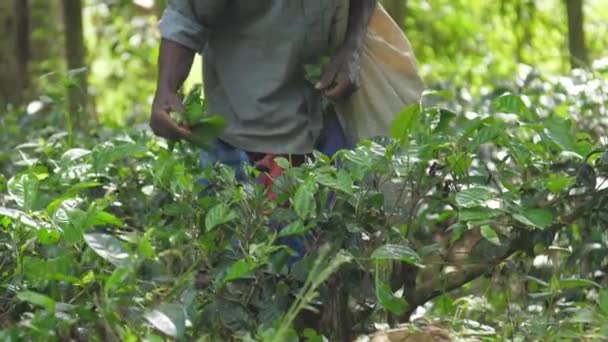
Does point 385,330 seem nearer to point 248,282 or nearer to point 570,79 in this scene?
point 248,282

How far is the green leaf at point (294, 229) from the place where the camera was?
3.31m

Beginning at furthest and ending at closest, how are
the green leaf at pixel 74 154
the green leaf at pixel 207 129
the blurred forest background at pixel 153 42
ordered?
the blurred forest background at pixel 153 42 < the green leaf at pixel 74 154 < the green leaf at pixel 207 129

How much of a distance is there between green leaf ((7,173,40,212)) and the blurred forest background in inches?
107

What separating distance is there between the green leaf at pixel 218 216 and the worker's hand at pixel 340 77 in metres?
0.71

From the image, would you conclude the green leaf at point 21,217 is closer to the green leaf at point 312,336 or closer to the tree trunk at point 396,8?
the green leaf at point 312,336

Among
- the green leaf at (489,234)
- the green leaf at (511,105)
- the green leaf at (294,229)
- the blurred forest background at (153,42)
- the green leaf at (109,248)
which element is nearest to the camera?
the green leaf at (109,248)

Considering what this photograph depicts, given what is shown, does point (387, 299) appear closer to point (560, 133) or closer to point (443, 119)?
point (443, 119)

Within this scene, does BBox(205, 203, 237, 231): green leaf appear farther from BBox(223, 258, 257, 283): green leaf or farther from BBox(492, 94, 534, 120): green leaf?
BBox(492, 94, 534, 120): green leaf

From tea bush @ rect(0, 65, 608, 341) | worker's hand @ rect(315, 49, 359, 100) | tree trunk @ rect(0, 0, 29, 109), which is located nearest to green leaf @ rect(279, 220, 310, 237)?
tea bush @ rect(0, 65, 608, 341)

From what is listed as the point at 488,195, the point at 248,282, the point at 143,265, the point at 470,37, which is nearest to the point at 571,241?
the point at 488,195

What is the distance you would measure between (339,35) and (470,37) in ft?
21.5

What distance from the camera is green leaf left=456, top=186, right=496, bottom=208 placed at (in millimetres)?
3381

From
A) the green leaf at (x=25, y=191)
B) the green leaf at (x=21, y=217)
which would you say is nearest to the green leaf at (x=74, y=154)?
the green leaf at (x=25, y=191)

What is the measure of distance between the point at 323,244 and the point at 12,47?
510 centimetres
